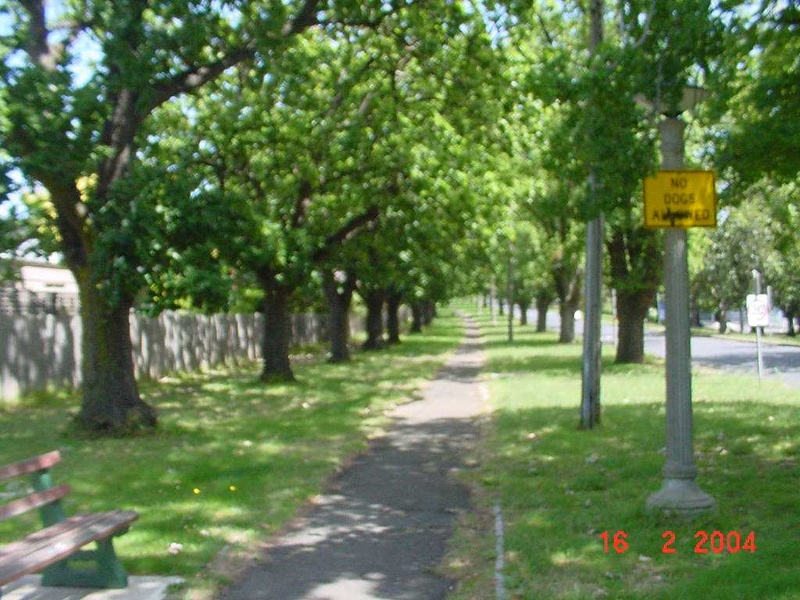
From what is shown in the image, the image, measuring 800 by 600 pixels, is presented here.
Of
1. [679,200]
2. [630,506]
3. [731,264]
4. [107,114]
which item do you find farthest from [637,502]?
[731,264]

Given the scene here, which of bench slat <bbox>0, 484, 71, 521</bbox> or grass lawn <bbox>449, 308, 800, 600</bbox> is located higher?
bench slat <bbox>0, 484, 71, 521</bbox>

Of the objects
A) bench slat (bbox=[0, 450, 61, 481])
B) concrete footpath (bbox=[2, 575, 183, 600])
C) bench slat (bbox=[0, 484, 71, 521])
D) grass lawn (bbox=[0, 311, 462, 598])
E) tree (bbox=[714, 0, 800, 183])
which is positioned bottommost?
concrete footpath (bbox=[2, 575, 183, 600])

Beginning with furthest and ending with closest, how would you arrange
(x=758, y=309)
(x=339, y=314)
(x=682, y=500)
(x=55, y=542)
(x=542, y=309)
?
1. (x=542, y=309)
2. (x=339, y=314)
3. (x=758, y=309)
4. (x=682, y=500)
5. (x=55, y=542)

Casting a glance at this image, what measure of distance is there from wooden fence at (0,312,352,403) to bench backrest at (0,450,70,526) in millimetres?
13361

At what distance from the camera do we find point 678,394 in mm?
7961

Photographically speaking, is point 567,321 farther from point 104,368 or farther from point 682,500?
point 682,500

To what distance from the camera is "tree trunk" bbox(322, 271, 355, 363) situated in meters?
33.4

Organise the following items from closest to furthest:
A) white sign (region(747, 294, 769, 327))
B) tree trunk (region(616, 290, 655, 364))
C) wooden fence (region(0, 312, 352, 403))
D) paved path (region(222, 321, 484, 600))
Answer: paved path (region(222, 321, 484, 600)) < wooden fence (region(0, 312, 352, 403)) < white sign (region(747, 294, 769, 327)) < tree trunk (region(616, 290, 655, 364))

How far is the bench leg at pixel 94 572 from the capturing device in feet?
20.6

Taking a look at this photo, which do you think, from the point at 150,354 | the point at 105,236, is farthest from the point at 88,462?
the point at 150,354

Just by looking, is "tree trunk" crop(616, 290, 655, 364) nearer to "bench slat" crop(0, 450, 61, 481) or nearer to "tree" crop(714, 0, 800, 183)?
"tree" crop(714, 0, 800, 183)

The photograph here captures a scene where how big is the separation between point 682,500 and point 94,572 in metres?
4.30
